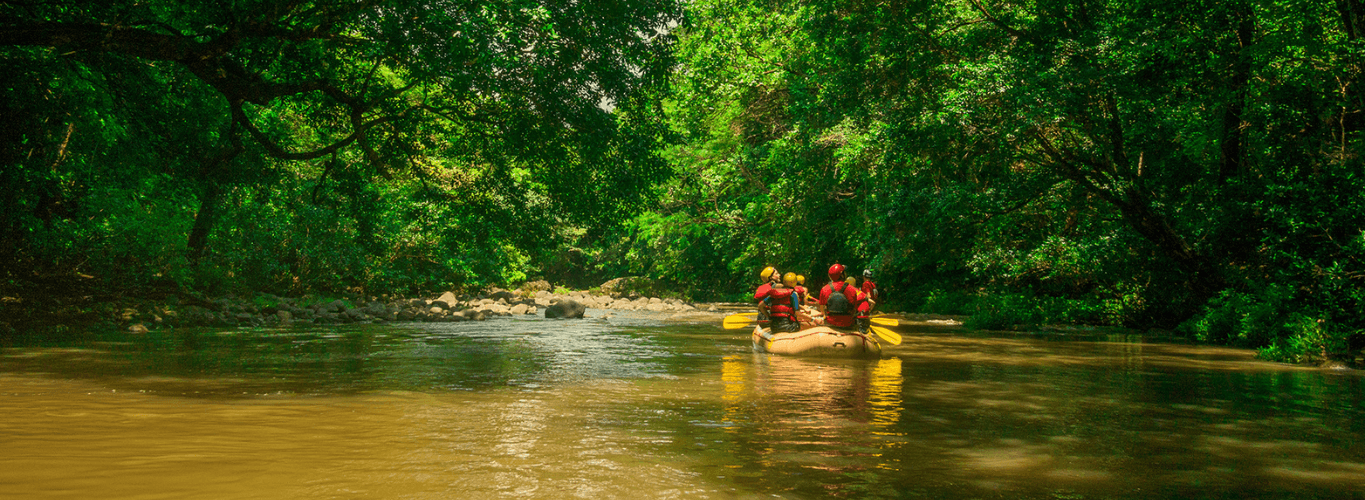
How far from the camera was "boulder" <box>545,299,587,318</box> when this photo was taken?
27.2m

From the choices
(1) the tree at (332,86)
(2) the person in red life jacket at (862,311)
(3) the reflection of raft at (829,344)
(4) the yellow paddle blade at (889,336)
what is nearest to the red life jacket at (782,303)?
(3) the reflection of raft at (829,344)

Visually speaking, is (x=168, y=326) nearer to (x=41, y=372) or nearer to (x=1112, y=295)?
(x=41, y=372)

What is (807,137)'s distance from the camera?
25.2 m

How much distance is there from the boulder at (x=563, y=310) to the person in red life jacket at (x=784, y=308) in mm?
13065

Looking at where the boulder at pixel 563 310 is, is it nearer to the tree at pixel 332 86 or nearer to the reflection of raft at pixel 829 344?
the tree at pixel 332 86

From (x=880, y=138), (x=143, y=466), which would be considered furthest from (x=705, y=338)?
(x=143, y=466)

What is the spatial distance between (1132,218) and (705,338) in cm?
890

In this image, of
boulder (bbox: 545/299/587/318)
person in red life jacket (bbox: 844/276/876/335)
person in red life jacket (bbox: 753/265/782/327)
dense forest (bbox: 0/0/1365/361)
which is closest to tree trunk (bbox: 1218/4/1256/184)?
dense forest (bbox: 0/0/1365/361)

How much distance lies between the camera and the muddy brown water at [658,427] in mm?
5328

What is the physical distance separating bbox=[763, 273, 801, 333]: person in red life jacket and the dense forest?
3599 mm

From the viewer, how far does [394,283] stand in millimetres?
29328

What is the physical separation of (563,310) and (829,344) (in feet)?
47.9

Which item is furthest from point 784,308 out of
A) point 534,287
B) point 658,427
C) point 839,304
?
point 534,287

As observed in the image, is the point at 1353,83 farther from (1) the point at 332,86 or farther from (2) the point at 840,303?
(1) the point at 332,86
